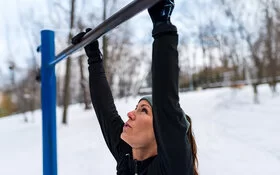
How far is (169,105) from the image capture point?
22.5 inches

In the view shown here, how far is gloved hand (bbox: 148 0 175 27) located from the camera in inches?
23.2

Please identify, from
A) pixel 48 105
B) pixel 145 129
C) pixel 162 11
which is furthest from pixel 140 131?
pixel 48 105

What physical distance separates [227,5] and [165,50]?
17.8 feet

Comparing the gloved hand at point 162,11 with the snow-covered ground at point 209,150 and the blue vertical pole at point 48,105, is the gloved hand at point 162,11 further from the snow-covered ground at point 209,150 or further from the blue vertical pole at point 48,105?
the snow-covered ground at point 209,150

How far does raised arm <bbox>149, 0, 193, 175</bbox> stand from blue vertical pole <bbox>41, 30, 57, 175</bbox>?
2.73 ft

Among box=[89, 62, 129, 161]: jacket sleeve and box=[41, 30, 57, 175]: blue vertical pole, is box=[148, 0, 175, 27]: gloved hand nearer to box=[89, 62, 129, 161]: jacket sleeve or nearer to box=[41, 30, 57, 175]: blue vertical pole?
box=[89, 62, 129, 161]: jacket sleeve

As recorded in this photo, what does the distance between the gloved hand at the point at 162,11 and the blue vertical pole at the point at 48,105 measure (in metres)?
0.82

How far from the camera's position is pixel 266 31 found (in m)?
5.13

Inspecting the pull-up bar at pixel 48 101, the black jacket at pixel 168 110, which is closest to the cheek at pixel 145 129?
the black jacket at pixel 168 110

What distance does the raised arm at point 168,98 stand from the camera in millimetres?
570

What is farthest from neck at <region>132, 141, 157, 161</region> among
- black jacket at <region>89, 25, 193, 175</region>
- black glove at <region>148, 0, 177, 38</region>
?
black glove at <region>148, 0, 177, 38</region>

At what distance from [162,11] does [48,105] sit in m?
0.88

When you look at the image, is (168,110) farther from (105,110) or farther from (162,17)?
(105,110)

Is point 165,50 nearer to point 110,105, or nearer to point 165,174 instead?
point 165,174
